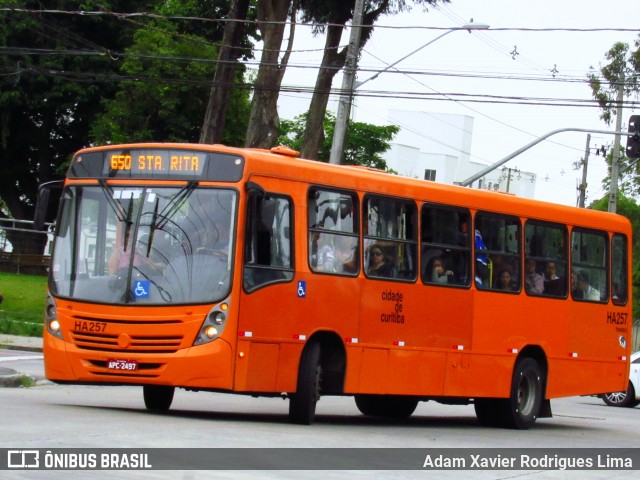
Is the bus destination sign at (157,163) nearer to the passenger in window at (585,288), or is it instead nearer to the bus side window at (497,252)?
the bus side window at (497,252)

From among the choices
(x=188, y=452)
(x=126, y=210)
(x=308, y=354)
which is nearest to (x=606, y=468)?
(x=308, y=354)

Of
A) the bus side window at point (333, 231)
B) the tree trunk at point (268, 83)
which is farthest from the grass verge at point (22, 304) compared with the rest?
the bus side window at point (333, 231)

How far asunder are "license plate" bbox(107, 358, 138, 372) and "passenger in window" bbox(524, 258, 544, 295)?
21.6 feet

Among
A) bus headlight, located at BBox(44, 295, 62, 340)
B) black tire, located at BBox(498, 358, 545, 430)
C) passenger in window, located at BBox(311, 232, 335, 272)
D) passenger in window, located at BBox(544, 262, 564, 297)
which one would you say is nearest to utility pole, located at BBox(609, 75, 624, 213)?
passenger in window, located at BBox(544, 262, 564, 297)

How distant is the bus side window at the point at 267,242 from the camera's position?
13.9m

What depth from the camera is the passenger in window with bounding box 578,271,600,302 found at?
18969 mm

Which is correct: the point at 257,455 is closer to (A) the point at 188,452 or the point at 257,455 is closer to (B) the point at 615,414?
(A) the point at 188,452

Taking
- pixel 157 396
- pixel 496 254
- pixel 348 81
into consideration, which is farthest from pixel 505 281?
pixel 348 81

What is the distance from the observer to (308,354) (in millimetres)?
14523

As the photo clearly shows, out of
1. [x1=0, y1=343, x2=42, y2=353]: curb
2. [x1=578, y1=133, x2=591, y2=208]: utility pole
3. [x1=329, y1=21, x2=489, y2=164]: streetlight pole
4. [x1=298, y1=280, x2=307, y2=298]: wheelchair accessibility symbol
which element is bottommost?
[x1=0, y1=343, x2=42, y2=353]: curb

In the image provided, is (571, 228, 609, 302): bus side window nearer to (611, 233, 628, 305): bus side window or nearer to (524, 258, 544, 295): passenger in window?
(611, 233, 628, 305): bus side window

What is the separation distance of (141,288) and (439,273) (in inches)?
179

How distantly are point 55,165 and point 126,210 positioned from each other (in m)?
44.1

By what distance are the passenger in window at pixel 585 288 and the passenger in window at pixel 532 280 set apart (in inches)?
40.2
